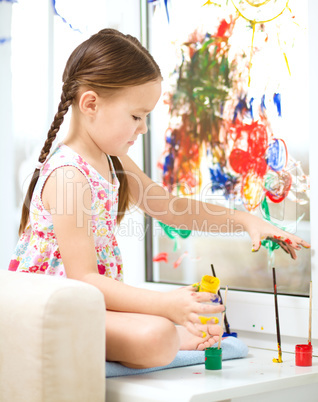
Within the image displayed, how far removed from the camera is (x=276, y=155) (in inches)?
51.4

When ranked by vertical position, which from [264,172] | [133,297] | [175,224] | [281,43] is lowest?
[133,297]

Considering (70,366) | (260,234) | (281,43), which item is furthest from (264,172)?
(70,366)

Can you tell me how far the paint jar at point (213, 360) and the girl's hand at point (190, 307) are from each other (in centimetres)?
14

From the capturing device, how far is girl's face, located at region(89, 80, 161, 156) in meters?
1.15

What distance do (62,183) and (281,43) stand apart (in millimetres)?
556

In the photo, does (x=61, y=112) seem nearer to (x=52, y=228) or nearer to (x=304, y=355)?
(x=52, y=228)

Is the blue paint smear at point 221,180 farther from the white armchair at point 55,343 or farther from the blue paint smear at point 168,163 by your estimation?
the white armchair at point 55,343

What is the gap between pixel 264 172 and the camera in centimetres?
132

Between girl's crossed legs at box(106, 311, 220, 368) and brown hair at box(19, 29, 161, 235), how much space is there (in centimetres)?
37

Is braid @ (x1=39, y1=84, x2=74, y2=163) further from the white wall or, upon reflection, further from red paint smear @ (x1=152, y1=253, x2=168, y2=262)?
the white wall

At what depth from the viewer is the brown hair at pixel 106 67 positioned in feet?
3.73

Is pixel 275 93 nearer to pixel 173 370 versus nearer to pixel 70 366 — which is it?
pixel 173 370

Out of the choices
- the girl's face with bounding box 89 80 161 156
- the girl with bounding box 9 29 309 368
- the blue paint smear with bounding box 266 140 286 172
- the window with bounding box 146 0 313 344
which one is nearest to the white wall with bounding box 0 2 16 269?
the window with bounding box 146 0 313 344

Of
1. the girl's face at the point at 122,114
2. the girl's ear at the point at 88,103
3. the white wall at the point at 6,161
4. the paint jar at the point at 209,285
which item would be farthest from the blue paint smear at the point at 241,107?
the white wall at the point at 6,161
